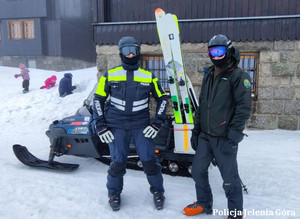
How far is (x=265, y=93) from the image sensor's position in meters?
6.48

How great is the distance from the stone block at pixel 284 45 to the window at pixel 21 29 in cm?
1780

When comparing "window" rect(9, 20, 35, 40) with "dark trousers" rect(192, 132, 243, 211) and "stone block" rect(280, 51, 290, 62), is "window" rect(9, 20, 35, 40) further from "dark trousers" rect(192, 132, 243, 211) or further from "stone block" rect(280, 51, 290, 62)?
"dark trousers" rect(192, 132, 243, 211)

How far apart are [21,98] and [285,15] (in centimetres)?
900

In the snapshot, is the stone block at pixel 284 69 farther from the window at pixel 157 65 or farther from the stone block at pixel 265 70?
the window at pixel 157 65

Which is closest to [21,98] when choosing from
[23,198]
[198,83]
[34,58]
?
[198,83]

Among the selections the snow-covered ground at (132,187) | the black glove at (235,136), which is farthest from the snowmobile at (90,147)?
the black glove at (235,136)

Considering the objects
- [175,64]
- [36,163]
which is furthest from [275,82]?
[36,163]

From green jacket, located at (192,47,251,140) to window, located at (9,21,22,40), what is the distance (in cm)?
2035

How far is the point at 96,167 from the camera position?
4.34 meters

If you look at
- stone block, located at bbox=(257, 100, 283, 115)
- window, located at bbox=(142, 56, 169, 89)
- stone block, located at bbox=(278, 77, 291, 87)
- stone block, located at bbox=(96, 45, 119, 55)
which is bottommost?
stone block, located at bbox=(257, 100, 283, 115)

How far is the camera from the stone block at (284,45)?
6250 mm

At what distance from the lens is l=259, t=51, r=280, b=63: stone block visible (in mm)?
6324

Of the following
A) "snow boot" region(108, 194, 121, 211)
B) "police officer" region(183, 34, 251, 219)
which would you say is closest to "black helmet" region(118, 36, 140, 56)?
"police officer" region(183, 34, 251, 219)

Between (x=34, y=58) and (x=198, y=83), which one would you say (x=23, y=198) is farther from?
(x=34, y=58)
